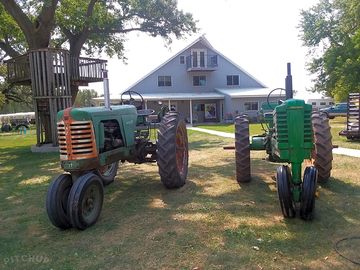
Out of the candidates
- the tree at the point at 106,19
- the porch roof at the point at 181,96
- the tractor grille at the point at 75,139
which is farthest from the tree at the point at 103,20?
the tractor grille at the point at 75,139

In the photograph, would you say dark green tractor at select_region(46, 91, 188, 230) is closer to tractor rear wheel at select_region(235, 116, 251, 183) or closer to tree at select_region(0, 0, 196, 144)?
tractor rear wheel at select_region(235, 116, 251, 183)

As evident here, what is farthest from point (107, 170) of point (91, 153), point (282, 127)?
point (282, 127)

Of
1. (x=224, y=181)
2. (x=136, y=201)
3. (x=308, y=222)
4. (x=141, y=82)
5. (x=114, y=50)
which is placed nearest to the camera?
(x=308, y=222)

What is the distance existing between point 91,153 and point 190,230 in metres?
1.72

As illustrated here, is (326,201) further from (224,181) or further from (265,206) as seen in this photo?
(224,181)

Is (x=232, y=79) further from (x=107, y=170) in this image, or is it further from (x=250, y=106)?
(x=107, y=170)

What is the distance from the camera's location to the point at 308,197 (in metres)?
4.76

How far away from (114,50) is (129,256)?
24.0 meters

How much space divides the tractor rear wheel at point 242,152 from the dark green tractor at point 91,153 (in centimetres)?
108

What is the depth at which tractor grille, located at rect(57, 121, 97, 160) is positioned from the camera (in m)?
5.18

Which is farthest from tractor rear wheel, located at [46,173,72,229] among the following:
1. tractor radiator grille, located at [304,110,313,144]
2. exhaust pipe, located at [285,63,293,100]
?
exhaust pipe, located at [285,63,293,100]

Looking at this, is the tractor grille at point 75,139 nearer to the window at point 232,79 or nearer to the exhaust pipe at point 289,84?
the exhaust pipe at point 289,84

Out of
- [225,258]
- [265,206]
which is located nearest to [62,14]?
[265,206]

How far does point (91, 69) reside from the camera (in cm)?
1811
